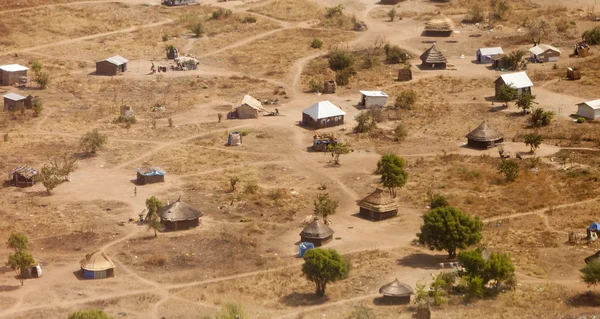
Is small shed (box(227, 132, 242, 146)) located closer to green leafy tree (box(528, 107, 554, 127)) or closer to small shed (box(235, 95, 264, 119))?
small shed (box(235, 95, 264, 119))

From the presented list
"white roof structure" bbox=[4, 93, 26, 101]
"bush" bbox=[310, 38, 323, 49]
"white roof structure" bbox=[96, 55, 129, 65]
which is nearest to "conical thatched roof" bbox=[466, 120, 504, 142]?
"bush" bbox=[310, 38, 323, 49]

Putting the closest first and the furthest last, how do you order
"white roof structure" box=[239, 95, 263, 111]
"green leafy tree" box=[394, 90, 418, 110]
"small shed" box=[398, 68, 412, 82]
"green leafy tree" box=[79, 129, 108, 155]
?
1. "green leafy tree" box=[79, 129, 108, 155]
2. "white roof structure" box=[239, 95, 263, 111]
3. "green leafy tree" box=[394, 90, 418, 110]
4. "small shed" box=[398, 68, 412, 82]

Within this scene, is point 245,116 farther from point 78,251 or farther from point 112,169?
point 78,251

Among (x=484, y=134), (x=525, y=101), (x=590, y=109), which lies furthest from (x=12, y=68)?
(x=590, y=109)

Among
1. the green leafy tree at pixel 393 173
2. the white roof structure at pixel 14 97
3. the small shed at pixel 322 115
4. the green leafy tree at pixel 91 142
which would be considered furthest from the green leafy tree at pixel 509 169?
the white roof structure at pixel 14 97

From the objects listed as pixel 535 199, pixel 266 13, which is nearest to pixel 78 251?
pixel 535 199

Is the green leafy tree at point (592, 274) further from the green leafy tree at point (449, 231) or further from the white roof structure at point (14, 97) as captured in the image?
the white roof structure at point (14, 97)

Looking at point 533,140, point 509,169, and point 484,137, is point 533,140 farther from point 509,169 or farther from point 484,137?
point 509,169
